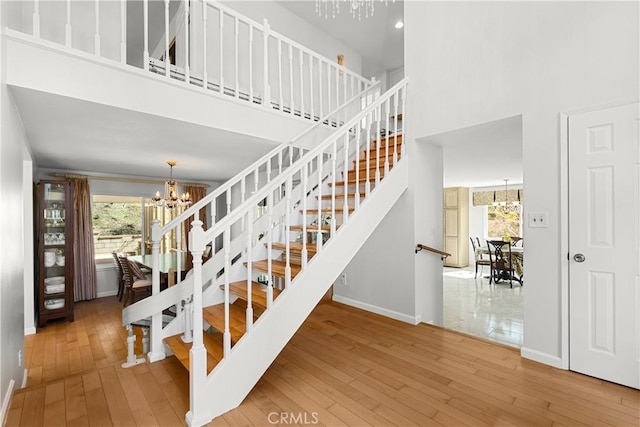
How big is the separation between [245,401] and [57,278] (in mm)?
3824

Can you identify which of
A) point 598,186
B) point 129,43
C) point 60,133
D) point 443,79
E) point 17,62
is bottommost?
point 598,186

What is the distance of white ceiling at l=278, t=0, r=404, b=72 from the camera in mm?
4777

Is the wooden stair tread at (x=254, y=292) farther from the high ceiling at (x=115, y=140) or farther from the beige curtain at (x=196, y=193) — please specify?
the beige curtain at (x=196, y=193)

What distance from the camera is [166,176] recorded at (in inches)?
234

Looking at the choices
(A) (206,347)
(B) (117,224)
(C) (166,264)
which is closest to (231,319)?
(A) (206,347)

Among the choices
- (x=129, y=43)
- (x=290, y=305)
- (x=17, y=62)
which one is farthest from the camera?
(x=129, y=43)

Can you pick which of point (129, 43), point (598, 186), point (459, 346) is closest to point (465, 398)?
point (459, 346)

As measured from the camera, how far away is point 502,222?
8.51 metres

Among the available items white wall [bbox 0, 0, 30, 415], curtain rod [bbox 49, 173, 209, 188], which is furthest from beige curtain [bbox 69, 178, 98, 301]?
A: white wall [bbox 0, 0, 30, 415]

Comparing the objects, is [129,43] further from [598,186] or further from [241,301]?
[598,186]

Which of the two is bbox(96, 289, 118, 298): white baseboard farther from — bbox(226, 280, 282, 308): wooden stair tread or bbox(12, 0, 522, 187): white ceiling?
bbox(226, 280, 282, 308): wooden stair tread

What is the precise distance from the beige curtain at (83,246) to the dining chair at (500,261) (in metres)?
7.57

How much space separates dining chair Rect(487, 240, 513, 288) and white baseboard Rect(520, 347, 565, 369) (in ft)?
13.5

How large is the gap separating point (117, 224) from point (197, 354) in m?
5.22
